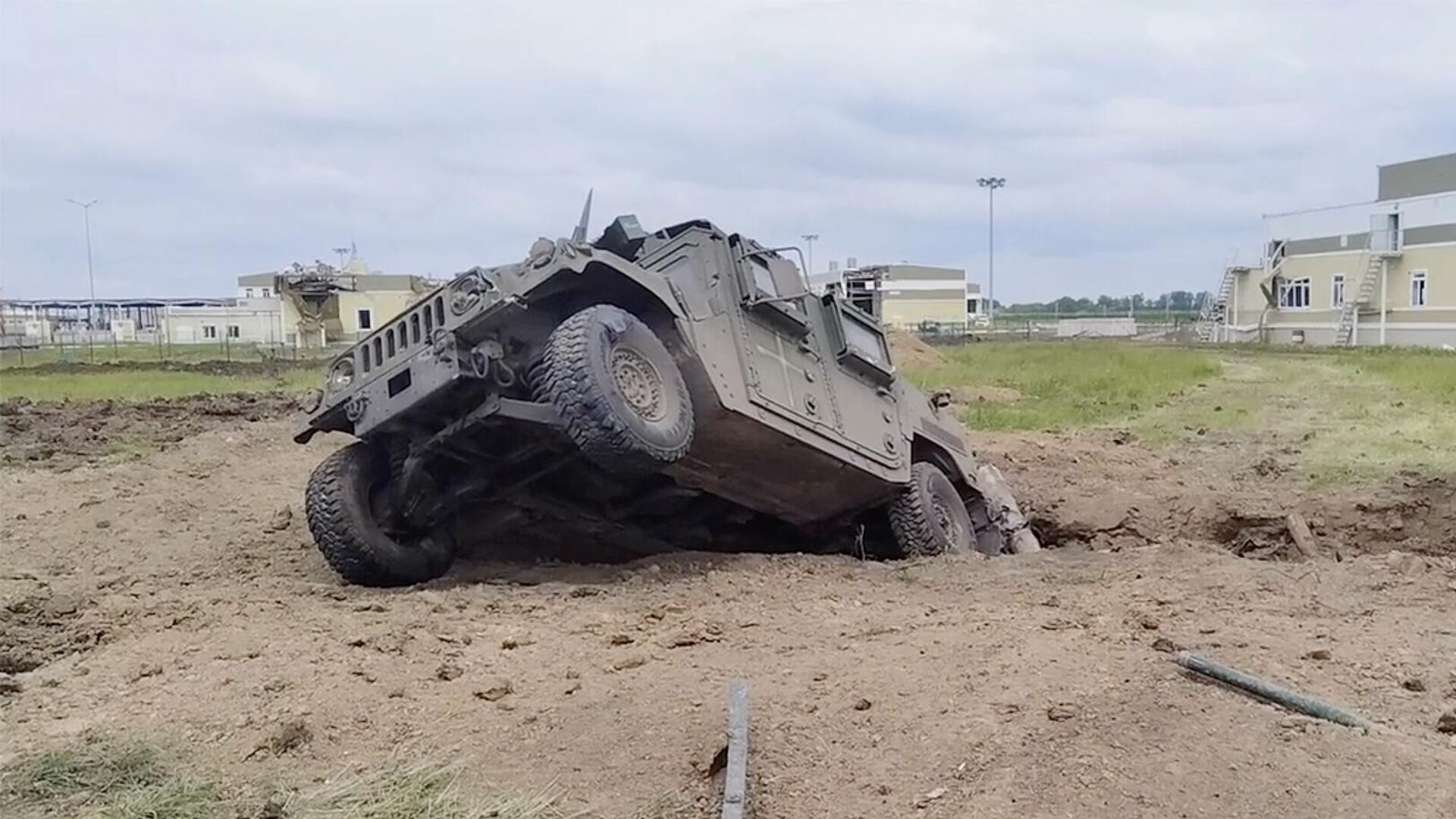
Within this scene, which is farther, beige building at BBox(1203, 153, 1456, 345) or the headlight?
beige building at BBox(1203, 153, 1456, 345)

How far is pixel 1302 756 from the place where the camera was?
13.8ft

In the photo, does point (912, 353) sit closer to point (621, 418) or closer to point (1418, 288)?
point (1418, 288)

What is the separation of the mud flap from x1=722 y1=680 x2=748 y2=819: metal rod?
6224mm

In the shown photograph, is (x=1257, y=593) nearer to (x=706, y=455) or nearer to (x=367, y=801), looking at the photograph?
(x=706, y=455)

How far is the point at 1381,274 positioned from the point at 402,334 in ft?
139

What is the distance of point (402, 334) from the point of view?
7.48m

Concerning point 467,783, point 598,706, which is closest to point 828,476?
point 598,706

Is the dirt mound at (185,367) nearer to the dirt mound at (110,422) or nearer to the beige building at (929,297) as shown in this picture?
the dirt mound at (110,422)

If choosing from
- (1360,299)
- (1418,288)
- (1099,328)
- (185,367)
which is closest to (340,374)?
(185,367)

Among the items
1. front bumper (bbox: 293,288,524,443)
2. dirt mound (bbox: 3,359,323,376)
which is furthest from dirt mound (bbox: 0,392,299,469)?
dirt mound (bbox: 3,359,323,376)

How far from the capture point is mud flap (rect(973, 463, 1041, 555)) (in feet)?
35.6

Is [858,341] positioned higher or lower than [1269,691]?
higher

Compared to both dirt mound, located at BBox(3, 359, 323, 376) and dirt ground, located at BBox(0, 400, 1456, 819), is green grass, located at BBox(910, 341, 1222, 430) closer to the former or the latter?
dirt ground, located at BBox(0, 400, 1456, 819)

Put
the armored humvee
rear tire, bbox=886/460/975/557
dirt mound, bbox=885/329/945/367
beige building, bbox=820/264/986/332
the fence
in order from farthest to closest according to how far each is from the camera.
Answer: beige building, bbox=820/264/986/332
the fence
dirt mound, bbox=885/329/945/367
rear tire, bbox=886/460/975/557
the armored humvee
